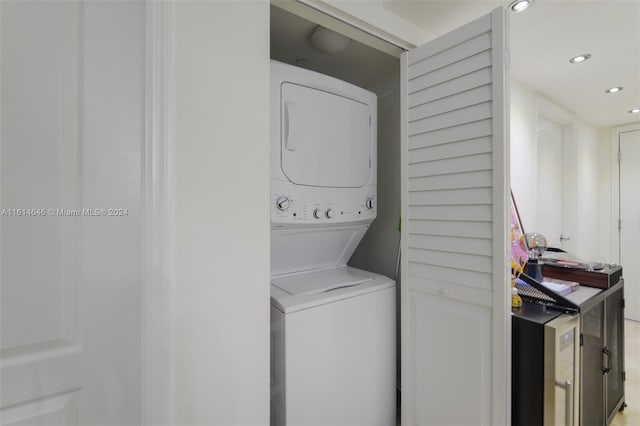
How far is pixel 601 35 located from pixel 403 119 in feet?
4.60

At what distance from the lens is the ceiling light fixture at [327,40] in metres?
1.67

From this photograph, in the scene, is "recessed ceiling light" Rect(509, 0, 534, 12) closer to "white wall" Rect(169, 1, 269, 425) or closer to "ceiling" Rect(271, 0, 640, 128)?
"ceiling" Rect(271, 0, 640, 128)

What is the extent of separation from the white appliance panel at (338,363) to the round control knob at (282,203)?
48 centimetres

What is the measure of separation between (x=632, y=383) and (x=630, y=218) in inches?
91.3

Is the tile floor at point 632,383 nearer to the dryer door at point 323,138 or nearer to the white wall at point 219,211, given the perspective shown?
the dryer door at point 323,138

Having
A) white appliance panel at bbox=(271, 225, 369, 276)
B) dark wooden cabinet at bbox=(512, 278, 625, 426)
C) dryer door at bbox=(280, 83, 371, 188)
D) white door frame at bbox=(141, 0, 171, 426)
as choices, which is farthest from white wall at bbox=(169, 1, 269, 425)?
dark wooden cabinet at bbox=(512, 278, 625, 426)

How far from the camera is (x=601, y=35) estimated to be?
179cm

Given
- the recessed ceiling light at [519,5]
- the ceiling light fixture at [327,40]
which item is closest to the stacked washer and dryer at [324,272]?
the ceiling light fixture at [327,40]

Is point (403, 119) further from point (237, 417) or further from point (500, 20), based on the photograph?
point (237, 417)

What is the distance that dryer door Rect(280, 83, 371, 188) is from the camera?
4.70ft

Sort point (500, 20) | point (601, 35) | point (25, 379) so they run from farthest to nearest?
point (601, 35)
point (500, 20)
point (25, 379)

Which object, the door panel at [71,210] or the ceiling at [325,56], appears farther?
the ceiling at [325,56]

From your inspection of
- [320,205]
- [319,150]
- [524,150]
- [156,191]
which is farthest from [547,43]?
[156,191]

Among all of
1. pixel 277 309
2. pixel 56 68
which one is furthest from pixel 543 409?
pixel 56 68
